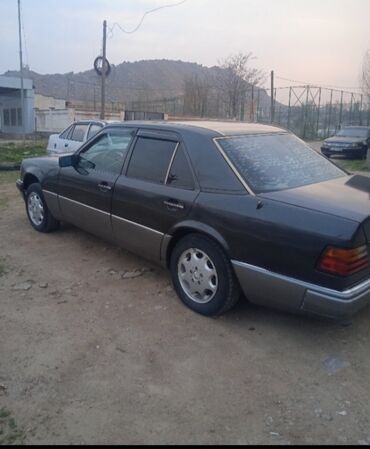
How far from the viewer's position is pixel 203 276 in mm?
3596

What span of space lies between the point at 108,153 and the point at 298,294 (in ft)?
8.85

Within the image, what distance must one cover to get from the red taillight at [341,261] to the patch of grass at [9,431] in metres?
2.11

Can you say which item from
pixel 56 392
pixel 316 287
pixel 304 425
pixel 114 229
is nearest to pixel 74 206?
pixel 114 229

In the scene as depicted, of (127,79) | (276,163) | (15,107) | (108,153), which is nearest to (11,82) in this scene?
(15,107)

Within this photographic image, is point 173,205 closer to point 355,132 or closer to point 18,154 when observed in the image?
point 18,154

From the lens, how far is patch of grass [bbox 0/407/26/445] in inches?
91.1

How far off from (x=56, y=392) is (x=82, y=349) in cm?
49

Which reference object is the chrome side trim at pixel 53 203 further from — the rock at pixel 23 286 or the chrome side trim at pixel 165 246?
the chrome side trim at pixel 165 246

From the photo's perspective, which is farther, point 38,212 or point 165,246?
point 38,212

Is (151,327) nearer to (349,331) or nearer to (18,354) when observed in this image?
(18,354)

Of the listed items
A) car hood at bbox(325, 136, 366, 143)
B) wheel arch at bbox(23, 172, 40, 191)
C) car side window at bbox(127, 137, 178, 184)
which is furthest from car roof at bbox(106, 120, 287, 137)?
car hood at bbox(325, 136, 366, 143)

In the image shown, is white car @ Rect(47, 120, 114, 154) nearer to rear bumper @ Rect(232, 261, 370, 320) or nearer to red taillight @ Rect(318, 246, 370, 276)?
rear bumper @ Rect(232, 261, 370, 320)

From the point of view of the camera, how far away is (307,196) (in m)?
Result: 3.20

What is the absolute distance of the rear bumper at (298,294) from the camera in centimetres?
285
